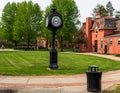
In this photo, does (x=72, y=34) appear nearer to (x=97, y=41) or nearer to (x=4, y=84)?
(x=97, y=41)

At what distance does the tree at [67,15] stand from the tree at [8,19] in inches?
699

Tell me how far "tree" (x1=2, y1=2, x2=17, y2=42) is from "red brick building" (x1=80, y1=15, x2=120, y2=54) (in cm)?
2121

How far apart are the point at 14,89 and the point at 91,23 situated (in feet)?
179

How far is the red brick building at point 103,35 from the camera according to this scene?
181 feet

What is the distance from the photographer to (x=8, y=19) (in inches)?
3142

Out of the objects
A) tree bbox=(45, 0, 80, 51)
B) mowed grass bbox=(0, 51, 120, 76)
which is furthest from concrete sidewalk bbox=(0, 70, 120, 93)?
tree bbox=(45, 0, 80, 51)

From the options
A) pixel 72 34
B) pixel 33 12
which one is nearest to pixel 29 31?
pixel 33 12

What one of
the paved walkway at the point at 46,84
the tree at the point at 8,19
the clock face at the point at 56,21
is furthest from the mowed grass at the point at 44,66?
the tree at the point at 8,19

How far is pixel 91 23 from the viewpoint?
66812mm

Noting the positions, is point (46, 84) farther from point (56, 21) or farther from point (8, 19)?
point (8, 19)

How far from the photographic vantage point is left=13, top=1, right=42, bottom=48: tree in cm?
7069

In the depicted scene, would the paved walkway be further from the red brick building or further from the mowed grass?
the red brick building

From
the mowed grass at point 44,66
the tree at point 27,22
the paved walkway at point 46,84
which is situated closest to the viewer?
the paved walkway at point 46,84

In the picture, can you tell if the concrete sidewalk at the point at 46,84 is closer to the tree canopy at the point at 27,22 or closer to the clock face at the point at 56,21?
the clock face at the point at 56,21
